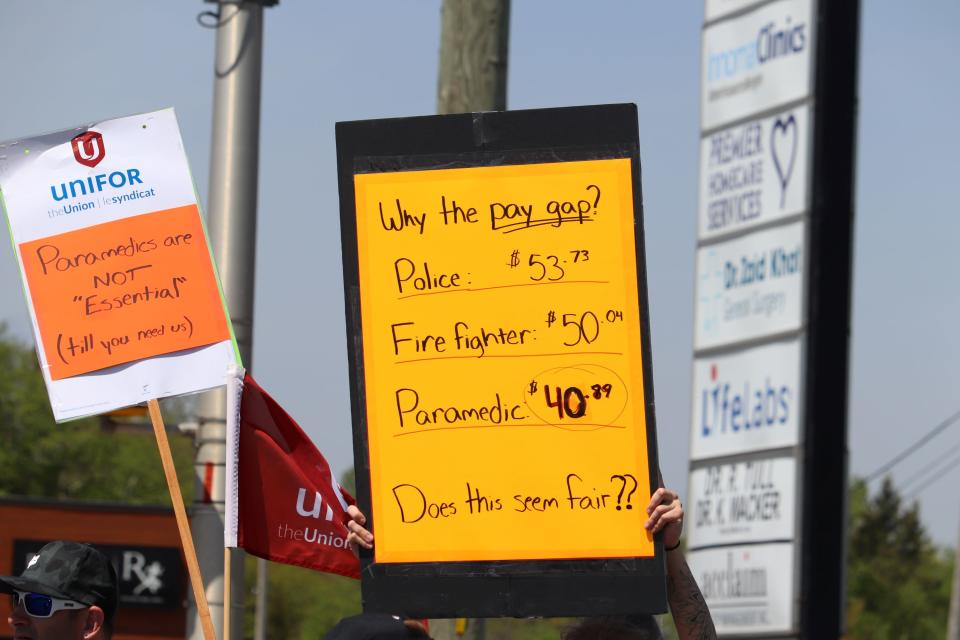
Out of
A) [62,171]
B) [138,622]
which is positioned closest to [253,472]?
[62,171]

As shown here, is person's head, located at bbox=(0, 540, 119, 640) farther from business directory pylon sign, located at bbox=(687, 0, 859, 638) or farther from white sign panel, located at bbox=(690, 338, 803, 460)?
white sign panel, located at bbox=(690, 338, 803, 460)

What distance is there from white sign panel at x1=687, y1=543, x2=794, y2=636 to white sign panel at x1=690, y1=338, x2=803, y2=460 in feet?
2.28

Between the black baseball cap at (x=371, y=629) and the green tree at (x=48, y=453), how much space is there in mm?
64914

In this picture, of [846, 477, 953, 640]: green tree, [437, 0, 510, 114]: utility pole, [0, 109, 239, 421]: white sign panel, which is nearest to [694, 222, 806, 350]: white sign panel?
[437, 0, 510, 114]: utility pole

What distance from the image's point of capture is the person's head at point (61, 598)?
13.1 feet

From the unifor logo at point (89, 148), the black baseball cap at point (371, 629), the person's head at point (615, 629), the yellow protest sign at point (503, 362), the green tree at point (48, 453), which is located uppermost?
the unifor logo at point (89, 148)

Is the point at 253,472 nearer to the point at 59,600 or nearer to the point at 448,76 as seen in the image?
the point at 59,600

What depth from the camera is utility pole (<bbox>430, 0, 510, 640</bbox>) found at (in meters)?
7.13

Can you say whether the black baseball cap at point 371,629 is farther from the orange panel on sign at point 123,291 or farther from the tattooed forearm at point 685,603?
the orange panel on sign at point 123,291

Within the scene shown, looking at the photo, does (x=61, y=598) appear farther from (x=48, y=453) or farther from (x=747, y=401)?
(x=48, y=453)

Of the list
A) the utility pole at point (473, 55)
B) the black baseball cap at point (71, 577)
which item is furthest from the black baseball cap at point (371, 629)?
the utility pole at point (473, 55)

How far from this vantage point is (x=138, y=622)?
22.9 m

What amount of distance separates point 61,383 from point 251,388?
558 mm

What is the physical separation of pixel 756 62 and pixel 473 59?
17.1 feet
